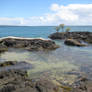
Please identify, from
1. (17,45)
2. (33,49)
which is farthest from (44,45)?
(17,45)

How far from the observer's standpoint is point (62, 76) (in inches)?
686

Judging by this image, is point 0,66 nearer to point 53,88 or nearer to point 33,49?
point 53,88

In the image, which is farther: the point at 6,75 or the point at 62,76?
the point at 62,76

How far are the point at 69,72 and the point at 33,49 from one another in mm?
20462

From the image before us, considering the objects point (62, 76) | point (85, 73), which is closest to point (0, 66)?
point (62, 76)

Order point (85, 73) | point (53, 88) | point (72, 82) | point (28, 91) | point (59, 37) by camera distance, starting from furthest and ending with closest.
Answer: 1. point (59, 37)
2. point (85, 73)
3. point (72, 82)
4. point (53, 88)
5. point (28, 91)

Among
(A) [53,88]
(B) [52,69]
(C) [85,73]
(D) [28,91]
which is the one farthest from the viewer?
(B) [52,69]

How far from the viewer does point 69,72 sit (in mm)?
19016

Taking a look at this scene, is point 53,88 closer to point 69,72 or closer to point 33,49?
point 69,72

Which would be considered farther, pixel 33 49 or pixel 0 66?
pixel 33 49

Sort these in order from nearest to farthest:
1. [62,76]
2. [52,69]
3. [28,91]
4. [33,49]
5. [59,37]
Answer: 1. [28,91]
2. [62,76]
3. [52,69]
4. [33,49]
5. [59,37]

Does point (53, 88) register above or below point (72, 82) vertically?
above

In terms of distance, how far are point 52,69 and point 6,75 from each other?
24.4ft

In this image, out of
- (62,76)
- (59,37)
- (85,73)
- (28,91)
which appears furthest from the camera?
(59,37)
